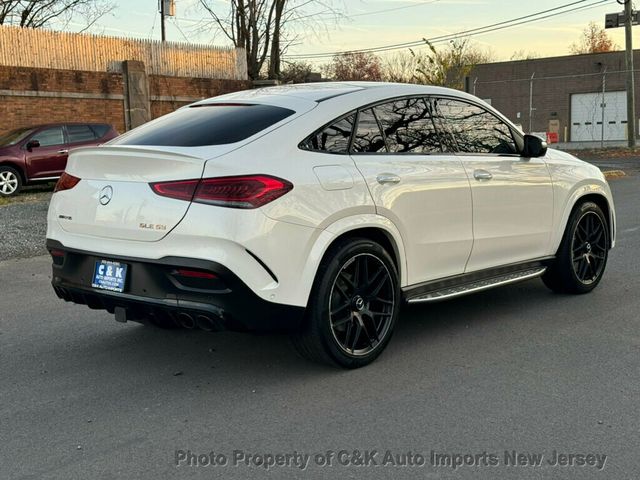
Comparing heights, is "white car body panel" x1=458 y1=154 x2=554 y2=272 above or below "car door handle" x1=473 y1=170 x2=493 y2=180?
below

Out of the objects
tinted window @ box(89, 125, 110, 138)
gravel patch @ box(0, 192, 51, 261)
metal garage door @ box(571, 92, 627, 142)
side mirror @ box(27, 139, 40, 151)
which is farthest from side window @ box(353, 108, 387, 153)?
metal garage door @ box(571, 92, 627, 142)

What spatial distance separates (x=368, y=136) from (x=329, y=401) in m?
1.73

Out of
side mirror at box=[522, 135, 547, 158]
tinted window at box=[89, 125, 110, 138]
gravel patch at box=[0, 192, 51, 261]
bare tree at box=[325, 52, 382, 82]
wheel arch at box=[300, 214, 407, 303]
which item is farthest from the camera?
bare tree at box=[325, 52, 382, 82]

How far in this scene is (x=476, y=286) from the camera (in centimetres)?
520

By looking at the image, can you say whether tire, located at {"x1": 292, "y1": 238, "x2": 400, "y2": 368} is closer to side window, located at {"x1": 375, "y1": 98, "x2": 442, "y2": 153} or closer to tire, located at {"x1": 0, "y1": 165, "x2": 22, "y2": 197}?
side window, located at {"x1": 375, "y1": 98, "x2": 442, "y2": 153}

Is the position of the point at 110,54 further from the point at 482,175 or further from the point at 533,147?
the point at 482,175

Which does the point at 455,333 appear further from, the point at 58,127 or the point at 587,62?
the point at 587,62

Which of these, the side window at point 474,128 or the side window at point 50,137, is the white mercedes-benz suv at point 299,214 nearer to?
the side window at point 474,128

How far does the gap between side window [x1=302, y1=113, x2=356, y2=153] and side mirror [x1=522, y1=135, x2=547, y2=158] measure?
1.78 m

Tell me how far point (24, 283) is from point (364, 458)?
17.1ft

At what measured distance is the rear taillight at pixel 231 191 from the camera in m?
3.84

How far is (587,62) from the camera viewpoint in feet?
143

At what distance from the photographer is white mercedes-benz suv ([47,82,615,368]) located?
12.7 feet

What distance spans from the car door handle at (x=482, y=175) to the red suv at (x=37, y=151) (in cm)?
1214
